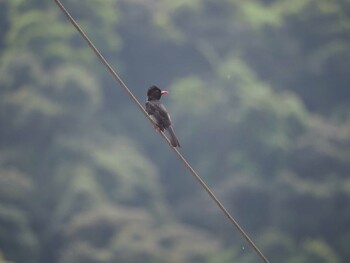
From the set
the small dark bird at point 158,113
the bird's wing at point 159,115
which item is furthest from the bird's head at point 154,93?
the bird's wing at point 159,115

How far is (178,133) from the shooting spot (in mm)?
40562

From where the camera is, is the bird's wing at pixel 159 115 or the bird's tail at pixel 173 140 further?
the bird's wing at pixel 159 115

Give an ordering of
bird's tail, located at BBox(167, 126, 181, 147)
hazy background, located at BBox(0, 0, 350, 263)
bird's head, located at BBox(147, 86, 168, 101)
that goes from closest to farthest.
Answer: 1. bird's tail, located at BBox(167, 126, 181, 147)
2. bird's head, located at BBox(147, 86, 168, 101)
3. hazy background, located at BBox(0, 0, 350, 263)

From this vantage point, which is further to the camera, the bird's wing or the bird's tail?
the bird's wing

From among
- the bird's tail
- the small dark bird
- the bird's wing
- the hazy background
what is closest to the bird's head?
the small dark bird

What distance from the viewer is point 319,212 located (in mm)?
35531

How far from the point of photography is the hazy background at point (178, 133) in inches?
1342

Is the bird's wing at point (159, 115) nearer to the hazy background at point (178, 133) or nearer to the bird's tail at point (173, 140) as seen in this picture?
the bird's tail at point (173, 140)

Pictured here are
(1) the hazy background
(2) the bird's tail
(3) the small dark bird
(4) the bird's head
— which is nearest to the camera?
(2) the bird's tail

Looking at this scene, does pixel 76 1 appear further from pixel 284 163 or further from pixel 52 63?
pixel 284 163

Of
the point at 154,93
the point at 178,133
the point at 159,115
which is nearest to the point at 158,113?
the point at 159,115

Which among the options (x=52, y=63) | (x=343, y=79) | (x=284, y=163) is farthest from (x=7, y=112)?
(x=343, y=79)

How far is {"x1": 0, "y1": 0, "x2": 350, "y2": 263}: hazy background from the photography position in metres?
34.1

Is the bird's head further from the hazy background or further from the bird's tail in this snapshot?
the hazy background
